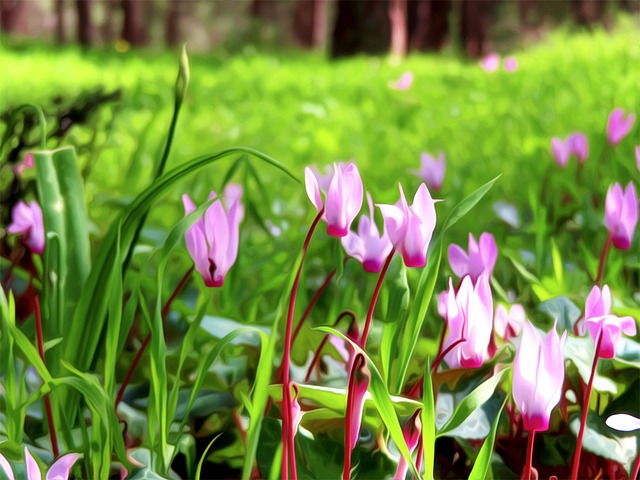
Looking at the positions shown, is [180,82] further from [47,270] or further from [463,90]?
[463,90]

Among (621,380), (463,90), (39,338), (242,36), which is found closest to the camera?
(39,338)

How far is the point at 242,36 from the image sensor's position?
28266mm

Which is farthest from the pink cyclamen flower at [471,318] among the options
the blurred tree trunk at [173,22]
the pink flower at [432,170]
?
the blurred tree trunk at [173,22]

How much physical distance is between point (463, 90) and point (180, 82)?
182 inches

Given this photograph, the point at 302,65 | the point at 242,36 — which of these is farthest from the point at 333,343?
the point at 242,36

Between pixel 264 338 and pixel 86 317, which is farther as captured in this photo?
pixel 86 317

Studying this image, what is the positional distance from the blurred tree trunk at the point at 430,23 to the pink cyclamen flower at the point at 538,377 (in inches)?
429

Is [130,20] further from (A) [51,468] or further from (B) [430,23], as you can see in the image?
(A) [51,468]

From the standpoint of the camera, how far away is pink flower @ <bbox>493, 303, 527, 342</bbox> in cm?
112

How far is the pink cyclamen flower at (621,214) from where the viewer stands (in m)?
1.20

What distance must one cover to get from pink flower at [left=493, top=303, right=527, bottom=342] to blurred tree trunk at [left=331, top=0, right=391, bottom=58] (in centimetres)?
800

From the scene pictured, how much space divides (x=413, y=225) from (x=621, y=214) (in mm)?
454

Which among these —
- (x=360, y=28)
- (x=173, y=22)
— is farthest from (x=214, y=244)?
(x=173, y=22)

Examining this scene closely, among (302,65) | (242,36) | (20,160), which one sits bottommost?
(242,36)
